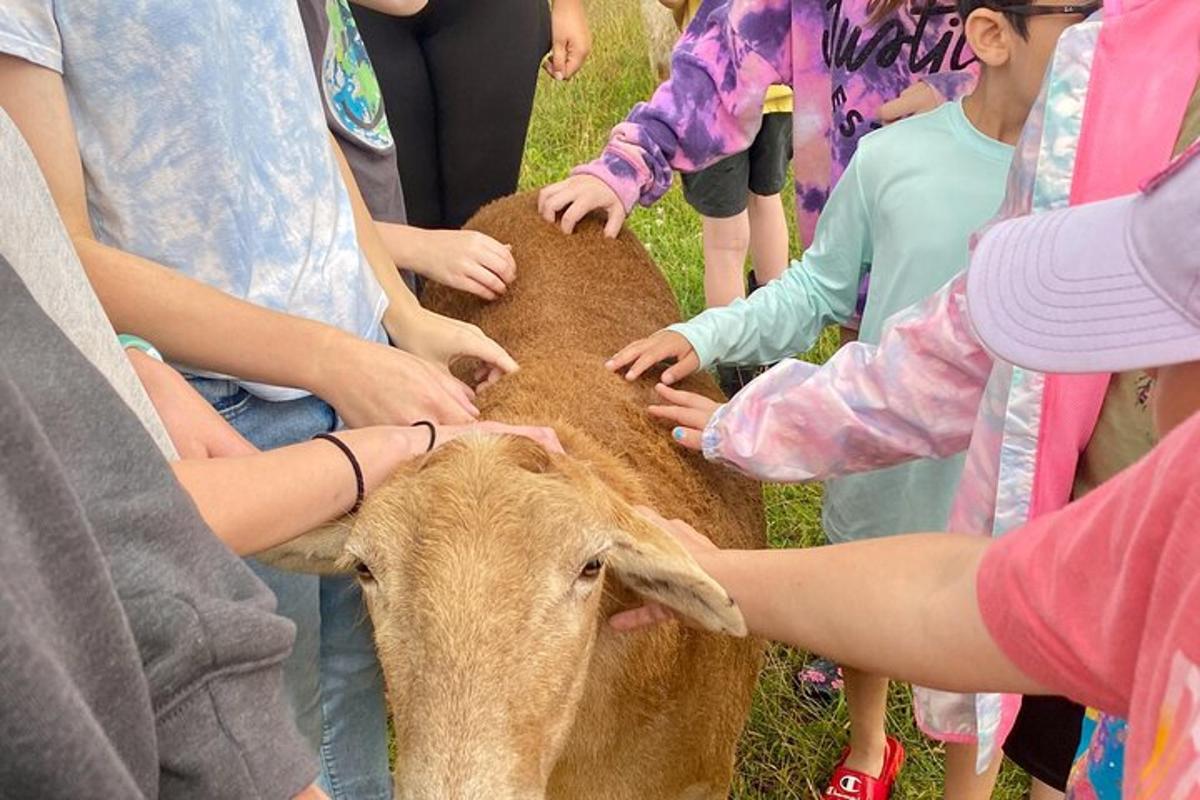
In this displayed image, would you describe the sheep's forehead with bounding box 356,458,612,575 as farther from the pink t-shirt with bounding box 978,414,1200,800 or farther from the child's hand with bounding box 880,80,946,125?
the child's hand with bounding box 880,80,946,125

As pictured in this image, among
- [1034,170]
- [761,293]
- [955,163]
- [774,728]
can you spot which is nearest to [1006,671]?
[1034,170]

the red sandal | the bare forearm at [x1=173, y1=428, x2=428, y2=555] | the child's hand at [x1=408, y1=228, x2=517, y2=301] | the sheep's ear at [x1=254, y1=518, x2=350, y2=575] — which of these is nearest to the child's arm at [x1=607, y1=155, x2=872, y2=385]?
the child's hand at [x1=408, y1=228, x2=517, y2=301]

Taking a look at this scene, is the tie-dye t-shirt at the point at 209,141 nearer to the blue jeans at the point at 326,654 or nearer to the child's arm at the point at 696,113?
the blue jeans at the point at 326,654

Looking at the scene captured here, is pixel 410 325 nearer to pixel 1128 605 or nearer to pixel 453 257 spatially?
pixel 453 257

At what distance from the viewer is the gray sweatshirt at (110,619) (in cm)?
82

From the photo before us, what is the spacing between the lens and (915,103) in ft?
10.6

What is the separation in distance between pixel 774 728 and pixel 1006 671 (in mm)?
2511

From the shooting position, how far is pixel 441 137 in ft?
14.3

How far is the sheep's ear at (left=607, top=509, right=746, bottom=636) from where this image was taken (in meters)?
2.03

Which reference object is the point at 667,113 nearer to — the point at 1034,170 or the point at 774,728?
the point at 1034,170

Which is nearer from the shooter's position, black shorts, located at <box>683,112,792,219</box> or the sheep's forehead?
the sheep's forehead

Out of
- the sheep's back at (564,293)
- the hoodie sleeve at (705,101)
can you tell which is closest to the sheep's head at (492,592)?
the sheep's back at (564,293)

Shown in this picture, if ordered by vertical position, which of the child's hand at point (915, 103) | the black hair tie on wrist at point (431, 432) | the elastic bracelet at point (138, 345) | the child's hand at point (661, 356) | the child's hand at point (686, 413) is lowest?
the child's hand at point (686, 413)

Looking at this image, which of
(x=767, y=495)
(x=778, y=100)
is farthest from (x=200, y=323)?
(x=778, y=100)
